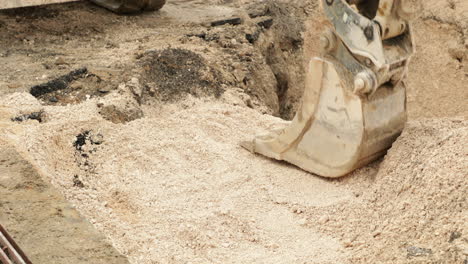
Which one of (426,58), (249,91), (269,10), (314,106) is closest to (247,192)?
(314,106)

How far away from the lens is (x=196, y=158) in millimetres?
4340

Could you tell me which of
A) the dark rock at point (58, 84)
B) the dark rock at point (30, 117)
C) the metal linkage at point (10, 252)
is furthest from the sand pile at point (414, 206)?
the dark rock at point (58, 84)

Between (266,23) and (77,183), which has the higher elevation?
(77,183)

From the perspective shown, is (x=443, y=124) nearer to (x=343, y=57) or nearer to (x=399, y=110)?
(x=399, y=110)

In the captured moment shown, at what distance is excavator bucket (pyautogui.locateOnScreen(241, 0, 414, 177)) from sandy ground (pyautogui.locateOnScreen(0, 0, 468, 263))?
0.43 feet

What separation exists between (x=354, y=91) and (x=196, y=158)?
44.3 inches

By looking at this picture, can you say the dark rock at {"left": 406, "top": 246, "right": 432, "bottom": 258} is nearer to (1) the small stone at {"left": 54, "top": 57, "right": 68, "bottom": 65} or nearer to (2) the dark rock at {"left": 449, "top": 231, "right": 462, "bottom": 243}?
(2) the dark rock at {"left": 449, "top": 231, "right": 462, "bottom": 243}

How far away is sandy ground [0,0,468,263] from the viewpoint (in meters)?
3.34

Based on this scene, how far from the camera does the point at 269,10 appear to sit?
24.3 ft

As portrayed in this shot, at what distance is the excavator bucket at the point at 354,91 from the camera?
12.3 ft

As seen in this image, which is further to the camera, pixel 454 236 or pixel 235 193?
pixel 235 193

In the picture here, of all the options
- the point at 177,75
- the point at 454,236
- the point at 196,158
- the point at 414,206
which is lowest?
the point at 177,75

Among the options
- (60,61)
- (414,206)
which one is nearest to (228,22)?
(60,61)

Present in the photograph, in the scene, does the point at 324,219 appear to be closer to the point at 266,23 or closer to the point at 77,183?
the point at 77,183
